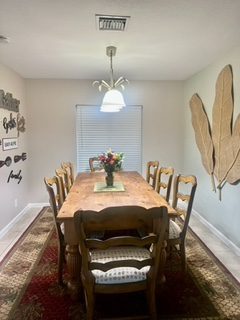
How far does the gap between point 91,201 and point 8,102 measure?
2371 mm

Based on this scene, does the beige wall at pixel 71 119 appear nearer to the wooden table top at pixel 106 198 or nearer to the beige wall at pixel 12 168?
the beige wall at pixel 12 168

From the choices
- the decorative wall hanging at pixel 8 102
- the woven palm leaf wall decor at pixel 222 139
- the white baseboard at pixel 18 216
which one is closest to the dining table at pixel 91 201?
the woven palm leaf wall decor at pixel 222 139

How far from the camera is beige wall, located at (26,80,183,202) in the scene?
486 centimetres

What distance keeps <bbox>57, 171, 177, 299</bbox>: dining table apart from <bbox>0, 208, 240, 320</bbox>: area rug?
0.22 metres

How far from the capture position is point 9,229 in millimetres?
3848

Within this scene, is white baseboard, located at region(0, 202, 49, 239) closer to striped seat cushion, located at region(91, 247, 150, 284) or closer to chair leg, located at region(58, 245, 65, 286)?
chair leg, located at region(58, 245, 65, 286)

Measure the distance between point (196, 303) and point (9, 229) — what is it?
9.25ft

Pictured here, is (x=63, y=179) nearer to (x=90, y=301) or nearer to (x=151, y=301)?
(x=90, y=301)

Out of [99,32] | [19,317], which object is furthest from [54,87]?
[19,317]

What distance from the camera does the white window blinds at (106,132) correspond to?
4961 millimetres

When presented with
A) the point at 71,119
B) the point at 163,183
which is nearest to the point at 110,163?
the point at 163,183

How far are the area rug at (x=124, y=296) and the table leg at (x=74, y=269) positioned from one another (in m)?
0.07

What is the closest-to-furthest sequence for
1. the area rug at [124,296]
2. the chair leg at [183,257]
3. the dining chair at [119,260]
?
the dining chair at [119,260]
the area rug at [124,296]
the chair leg at [183,257]

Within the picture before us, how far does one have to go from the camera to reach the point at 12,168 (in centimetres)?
409
